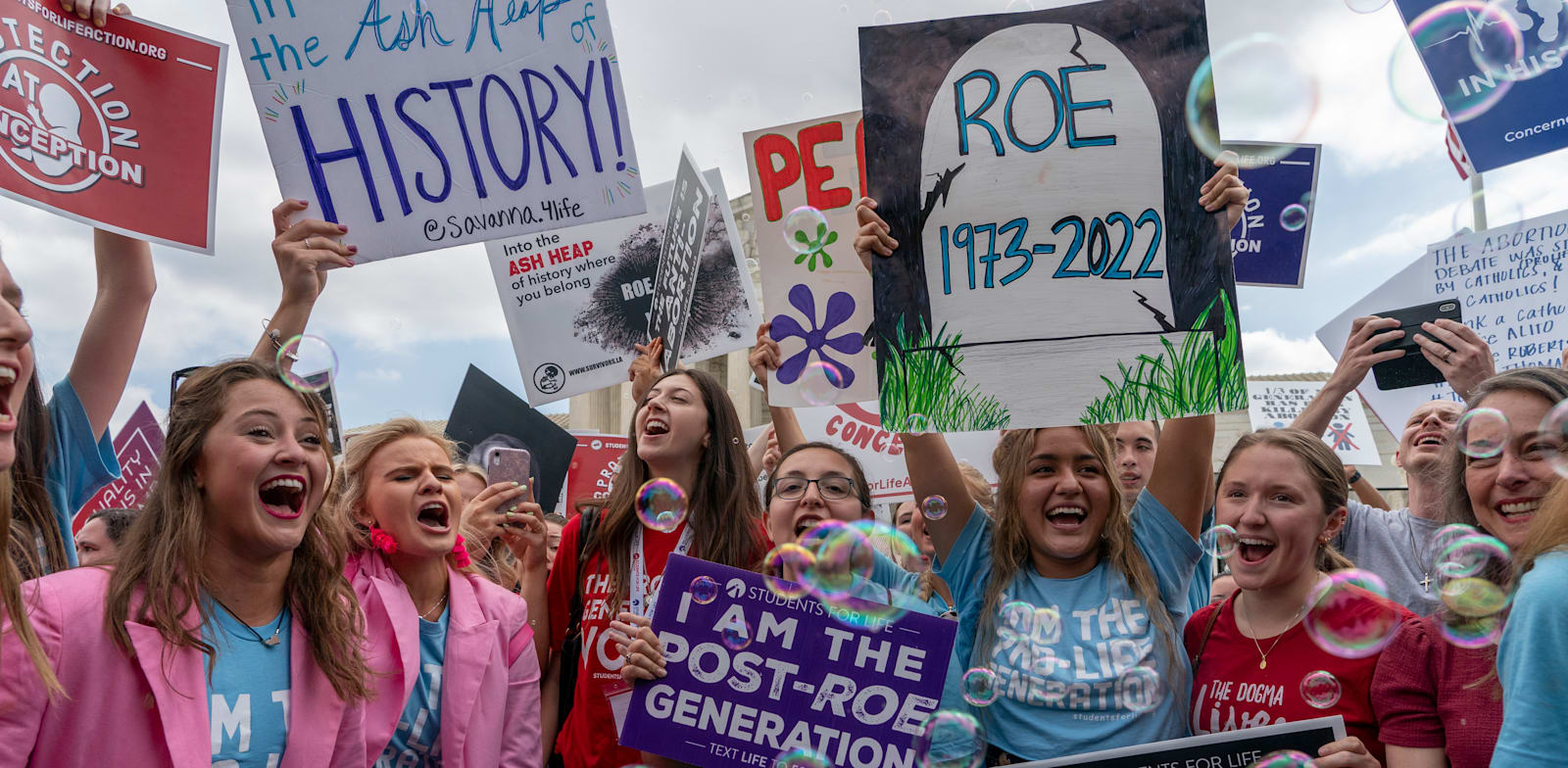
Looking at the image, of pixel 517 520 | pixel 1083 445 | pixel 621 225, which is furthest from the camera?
pixel 621 225

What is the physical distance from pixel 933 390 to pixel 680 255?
233cm

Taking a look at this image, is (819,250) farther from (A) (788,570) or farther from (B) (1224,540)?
(B) (1224,540)

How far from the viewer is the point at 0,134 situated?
2811 millimetres

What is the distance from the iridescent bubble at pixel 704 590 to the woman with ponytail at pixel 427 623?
0.57 m

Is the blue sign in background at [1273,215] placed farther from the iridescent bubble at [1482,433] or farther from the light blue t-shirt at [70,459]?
the light blue t-shirt at [70,459]

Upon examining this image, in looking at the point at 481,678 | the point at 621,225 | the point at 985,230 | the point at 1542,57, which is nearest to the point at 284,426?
the point at 481,678

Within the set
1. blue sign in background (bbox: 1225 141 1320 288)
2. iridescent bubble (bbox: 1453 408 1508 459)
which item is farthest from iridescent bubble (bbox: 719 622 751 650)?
blue sign in background (bbox: 1225 141 1320 288)

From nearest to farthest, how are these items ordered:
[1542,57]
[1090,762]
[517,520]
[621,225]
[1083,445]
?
1. [1090,762]
2. [1083,445]
3. [517,520]
4. [1542,57]
5. [621,225]

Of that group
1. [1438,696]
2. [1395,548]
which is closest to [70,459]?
[1438,696]

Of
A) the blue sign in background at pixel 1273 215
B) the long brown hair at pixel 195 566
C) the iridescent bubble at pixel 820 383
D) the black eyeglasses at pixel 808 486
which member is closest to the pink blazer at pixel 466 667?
the long brown hair at pixel 195 566

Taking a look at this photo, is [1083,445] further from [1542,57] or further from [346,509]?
A: [1542,57]

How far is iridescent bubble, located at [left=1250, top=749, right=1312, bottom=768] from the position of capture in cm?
233

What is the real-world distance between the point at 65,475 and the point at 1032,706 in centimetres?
245

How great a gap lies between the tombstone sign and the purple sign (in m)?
2.36
